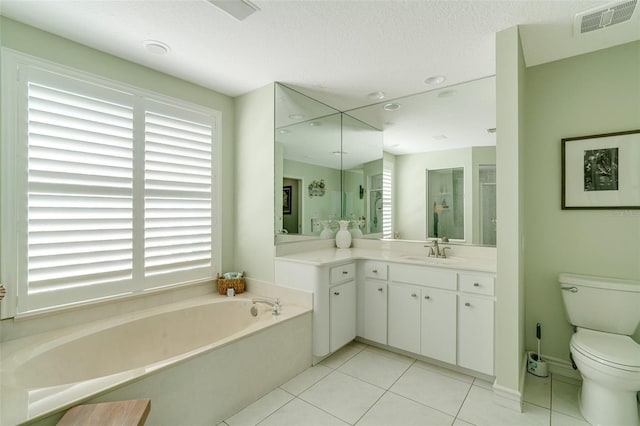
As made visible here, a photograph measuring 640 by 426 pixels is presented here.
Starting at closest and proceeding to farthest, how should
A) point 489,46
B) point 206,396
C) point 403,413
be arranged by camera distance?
point 206,396, point 403,413, point 489,46

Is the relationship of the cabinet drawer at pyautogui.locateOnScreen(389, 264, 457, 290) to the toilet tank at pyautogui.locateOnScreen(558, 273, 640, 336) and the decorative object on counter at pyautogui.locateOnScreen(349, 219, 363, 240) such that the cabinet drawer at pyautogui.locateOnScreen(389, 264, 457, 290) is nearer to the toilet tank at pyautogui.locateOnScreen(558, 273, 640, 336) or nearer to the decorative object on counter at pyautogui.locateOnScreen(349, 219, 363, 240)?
the toilet tank at pyautogui.locateOnScreen(558, 273, 640, 336)

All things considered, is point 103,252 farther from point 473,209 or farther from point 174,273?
point 473,209

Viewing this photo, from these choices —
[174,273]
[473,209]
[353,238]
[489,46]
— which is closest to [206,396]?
[174,273]

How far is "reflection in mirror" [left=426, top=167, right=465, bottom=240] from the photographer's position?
9.11 ft

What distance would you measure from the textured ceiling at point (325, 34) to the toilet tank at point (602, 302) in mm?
1728

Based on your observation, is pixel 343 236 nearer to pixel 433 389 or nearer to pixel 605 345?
pixel 433 389

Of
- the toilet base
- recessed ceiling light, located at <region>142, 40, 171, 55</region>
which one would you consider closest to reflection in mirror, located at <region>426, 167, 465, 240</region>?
the toilet base

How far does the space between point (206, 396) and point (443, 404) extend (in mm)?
1568

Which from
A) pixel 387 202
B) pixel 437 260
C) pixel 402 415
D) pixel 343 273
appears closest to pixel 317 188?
pixel 387 202

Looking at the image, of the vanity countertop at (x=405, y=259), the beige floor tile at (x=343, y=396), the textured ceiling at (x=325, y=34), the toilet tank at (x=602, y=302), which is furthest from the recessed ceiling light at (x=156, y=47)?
the toilet tank at (x=602, y=302)

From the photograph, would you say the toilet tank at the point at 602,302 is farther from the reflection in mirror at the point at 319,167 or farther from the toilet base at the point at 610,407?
the reflection in mirror at the point at 319,167

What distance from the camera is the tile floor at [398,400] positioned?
1844 mm

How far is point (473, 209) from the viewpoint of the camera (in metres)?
2.68

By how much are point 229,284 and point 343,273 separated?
1.14 metres
